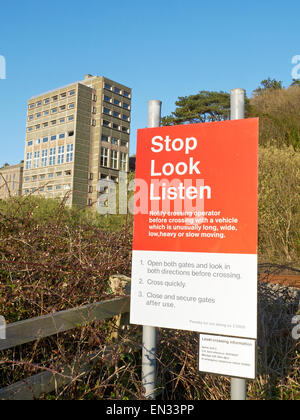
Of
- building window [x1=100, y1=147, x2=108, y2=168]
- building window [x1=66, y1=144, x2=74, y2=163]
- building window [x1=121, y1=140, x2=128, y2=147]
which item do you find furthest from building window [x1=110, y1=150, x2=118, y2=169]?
building window [x1=66, y1=144, x2=74, y2=163]

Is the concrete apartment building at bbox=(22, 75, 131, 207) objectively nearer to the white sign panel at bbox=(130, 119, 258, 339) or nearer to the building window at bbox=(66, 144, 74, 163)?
the building window at bbox=(66, 144, 74, 163)

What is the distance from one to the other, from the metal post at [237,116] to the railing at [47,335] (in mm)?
911

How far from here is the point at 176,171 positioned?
275 centimetres

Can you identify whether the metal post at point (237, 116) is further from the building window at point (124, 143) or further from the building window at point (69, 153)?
the building window at point (124, 143)

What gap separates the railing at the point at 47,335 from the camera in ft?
8.18

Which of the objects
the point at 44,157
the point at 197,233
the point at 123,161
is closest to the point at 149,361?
the point at 197,233

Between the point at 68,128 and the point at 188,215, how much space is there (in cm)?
7682

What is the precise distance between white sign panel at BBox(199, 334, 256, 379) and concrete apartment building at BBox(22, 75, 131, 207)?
6850cm

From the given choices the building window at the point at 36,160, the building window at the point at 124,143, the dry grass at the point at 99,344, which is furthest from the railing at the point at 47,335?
the building window at the point at 36,160

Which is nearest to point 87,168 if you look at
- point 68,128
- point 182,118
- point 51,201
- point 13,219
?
point 68,128

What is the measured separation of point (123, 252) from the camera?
418cm

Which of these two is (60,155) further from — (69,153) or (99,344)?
(99,344)

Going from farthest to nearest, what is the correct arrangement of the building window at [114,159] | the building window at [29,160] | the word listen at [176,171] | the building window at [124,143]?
the building window at [29,160] < the building window at [124,143] < the building window at [114,159] < the word listen at [176,171]
